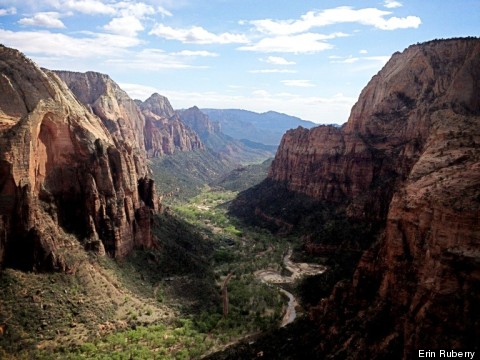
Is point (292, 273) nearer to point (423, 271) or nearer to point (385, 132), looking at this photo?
point (385, 132)

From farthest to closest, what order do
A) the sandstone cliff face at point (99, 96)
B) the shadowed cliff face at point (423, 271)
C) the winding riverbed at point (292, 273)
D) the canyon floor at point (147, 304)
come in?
1. the sandstone cliff face at point (99, 96)
2. the winding riverbed at point (292, 273)
3. the canyon floor at point (147, 304)
4. the shadowed cliff face at point (423, 271)

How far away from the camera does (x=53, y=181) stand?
66750mm

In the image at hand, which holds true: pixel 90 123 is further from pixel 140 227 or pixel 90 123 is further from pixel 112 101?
pixel 112 101

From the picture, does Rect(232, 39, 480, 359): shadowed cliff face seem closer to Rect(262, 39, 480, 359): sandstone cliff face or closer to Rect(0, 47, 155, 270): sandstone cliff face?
Rect(262, 39, 480, 359): sandstone cliff face

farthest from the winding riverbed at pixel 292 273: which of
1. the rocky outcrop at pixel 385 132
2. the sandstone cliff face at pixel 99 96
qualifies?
the sandstone cliff face at pixel 99 96

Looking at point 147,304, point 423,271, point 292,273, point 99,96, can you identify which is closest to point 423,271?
point 423,271

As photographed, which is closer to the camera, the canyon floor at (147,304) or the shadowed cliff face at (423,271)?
the shadowed cliff face at (423,271)

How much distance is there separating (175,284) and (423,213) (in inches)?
1805

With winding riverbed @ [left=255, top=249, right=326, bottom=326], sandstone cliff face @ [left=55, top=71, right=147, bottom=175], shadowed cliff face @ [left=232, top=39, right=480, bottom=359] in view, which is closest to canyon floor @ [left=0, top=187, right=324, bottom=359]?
winding riverbed @ [left=255, top=249, right=326, bottom=326]

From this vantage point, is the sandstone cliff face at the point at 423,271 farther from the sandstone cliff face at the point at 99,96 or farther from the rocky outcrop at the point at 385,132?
the sandstone cliff face at the point at 99,96

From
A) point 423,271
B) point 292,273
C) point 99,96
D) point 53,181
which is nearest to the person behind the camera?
point 423,271

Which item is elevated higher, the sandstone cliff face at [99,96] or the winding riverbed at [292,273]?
the sandstone cliff face at [99,96]

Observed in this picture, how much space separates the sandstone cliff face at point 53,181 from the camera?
2276 inches

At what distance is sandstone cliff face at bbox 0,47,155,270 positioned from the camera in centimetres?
5781
